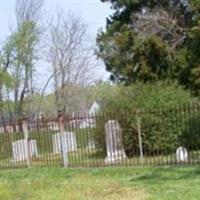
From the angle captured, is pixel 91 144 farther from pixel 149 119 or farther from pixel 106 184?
pixel 106 184

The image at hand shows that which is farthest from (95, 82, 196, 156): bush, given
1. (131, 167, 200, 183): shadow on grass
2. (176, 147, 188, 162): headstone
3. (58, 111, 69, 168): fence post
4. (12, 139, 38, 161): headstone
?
(131, 167, 200, 183): shadow on grass

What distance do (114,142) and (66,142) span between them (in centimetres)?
163

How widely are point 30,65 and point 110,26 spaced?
691 inches

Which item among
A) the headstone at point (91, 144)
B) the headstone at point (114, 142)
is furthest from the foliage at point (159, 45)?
the headstone at point (114, 142)

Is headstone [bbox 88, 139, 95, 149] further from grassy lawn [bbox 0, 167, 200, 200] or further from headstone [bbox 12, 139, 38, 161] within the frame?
grassy lawn [bbox 0, 167, 200, 200]

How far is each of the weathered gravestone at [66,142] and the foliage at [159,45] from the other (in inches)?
263

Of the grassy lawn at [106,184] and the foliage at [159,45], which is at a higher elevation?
the foliage at [159,45]

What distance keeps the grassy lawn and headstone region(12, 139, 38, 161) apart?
3.24m

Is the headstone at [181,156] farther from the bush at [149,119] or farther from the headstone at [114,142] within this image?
the headstone at [114,142]

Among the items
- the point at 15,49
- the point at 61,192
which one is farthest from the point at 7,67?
the point at 61,192

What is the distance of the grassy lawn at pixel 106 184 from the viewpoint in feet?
39.5

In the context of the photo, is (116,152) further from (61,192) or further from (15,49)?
(15,49)

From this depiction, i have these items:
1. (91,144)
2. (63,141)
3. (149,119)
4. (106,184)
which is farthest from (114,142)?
(106,184)

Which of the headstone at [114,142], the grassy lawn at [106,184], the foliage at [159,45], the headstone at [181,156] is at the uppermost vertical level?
the foliage at [159,45]
